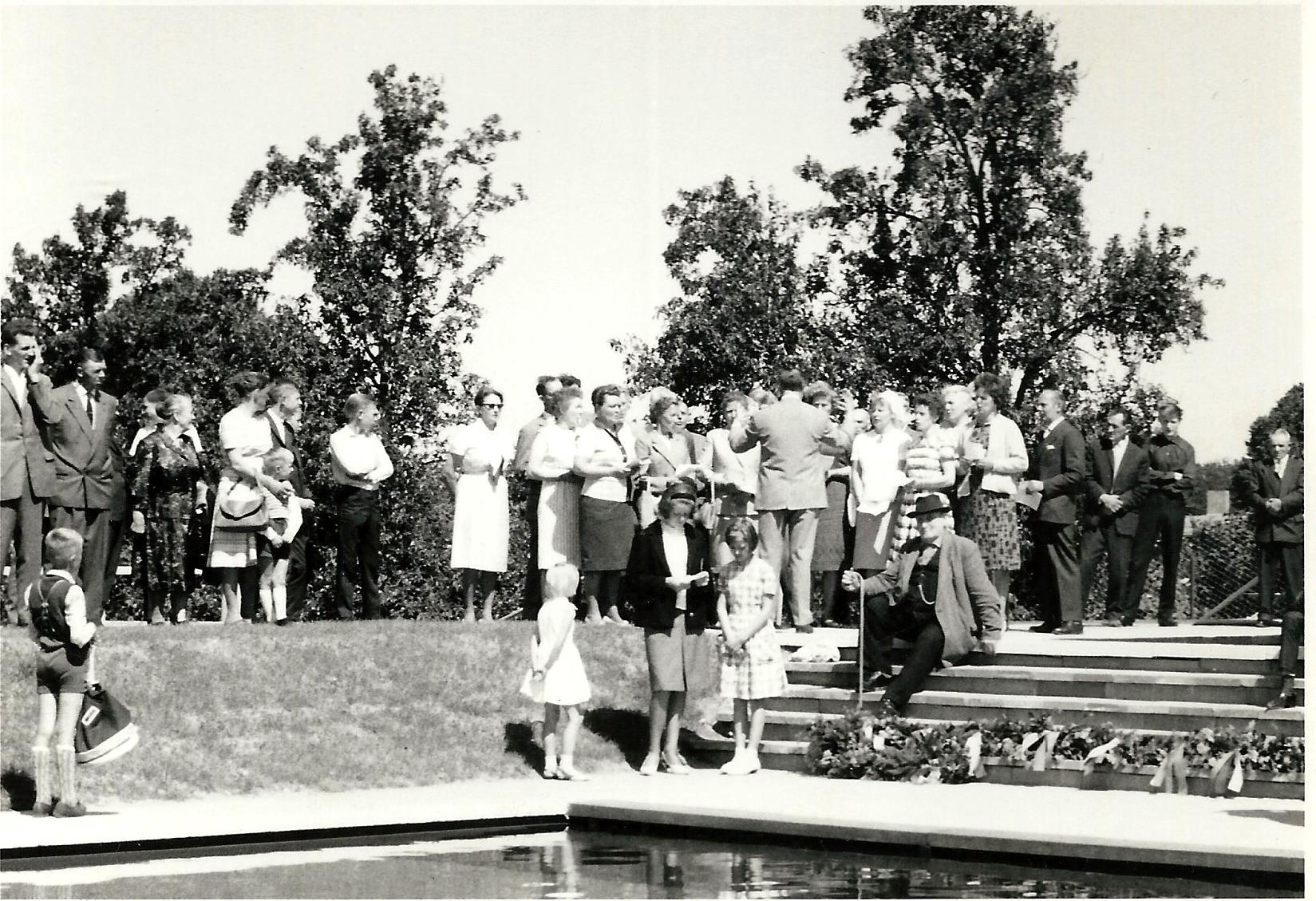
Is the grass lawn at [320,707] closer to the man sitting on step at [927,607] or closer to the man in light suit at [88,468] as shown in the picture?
the man in light suit at [88,468]

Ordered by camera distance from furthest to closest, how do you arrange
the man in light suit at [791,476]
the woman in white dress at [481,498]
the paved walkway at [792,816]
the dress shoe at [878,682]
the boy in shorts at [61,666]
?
the woman in white dress at [481,498], the man in light suit at [791,476], the dress shoe at [878,682], the boy in shorts at [61,666], the paved walkway at [792,816]

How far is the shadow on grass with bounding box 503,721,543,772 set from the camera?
559 inches

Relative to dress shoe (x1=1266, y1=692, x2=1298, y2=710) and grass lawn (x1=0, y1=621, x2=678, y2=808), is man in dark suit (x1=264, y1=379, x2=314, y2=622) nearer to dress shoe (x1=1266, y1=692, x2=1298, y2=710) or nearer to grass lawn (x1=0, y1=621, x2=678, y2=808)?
grass lawn (x1=0, y1=621, x2=678, y2=808)

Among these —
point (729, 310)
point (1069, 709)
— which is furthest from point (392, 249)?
point (1069, 709)

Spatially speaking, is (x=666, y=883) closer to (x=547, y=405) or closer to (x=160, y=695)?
(x=160, y=695)

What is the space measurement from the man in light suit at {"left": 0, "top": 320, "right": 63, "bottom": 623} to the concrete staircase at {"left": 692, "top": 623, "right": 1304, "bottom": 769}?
503cm

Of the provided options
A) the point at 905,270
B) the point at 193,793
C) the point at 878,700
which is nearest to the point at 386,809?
the point at 193,793

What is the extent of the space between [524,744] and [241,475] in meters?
3.27

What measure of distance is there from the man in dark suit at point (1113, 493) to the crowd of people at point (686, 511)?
0.03 m

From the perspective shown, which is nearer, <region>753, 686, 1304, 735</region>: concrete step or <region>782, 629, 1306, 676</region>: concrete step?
<region>753, 686, 1304, 735</region>: concrete step

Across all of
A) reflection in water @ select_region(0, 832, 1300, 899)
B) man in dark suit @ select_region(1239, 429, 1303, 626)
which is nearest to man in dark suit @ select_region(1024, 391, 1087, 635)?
man in dark suit @ select_region(1239, 429, 1303, 626)

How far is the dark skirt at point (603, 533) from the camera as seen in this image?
16266mm

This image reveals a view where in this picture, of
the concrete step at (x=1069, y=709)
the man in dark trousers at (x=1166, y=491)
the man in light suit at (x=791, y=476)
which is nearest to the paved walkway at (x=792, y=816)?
the concrete step at (x=1069, y=709)

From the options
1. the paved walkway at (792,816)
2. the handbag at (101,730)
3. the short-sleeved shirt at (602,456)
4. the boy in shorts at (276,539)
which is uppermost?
the short-sleeved shirt at (602,456)
